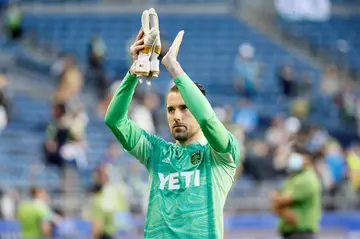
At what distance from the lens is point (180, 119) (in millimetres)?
6855

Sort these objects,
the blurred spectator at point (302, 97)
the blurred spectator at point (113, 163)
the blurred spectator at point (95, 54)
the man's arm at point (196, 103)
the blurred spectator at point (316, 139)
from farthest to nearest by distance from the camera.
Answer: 1. the blurred spectator at point (302, 97)
2. the blurred spectator at point (95, 54)
3. the blurred spectator at point (316, 139)
4. the blurred spectator at point (113, 163)
5. the man's arm at point (196, 103)

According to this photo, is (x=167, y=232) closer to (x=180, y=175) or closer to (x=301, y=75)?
(x=180, y=175)

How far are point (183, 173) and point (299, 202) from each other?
5602 millimetres

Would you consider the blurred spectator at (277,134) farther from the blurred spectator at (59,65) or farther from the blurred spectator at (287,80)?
the blurred spectator at (59,65)

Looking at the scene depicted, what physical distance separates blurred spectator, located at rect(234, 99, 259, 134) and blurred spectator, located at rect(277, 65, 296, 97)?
87.7 inches

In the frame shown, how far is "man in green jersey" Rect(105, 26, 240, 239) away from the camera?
22.4 ft

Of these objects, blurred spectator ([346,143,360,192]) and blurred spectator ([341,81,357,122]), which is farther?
blurred spectator ([341,81,357,122])

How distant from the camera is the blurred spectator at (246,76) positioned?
1010 inches

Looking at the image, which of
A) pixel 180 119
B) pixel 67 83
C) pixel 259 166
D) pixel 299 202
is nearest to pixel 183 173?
pixel 180 119

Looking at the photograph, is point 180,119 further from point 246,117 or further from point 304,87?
point 304,87

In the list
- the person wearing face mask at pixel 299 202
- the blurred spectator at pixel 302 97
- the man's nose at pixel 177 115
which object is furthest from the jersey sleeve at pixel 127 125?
the blurred spectator at pixel 302 97

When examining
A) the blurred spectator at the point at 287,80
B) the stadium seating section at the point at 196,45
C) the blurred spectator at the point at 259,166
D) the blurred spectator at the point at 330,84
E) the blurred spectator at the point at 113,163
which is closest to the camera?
the blurred spectator at the point at 113,163

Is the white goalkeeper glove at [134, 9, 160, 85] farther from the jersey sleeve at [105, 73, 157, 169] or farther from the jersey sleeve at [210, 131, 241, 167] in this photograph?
the jersey sleeve at [210, 131, 241, 167]

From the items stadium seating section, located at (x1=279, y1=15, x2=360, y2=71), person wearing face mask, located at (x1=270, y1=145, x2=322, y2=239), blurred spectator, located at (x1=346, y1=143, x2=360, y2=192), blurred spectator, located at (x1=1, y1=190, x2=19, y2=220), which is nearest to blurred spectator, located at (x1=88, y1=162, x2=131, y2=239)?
blurred spectator, located at (x1=1, y1=190, x2=19, y2=220)
